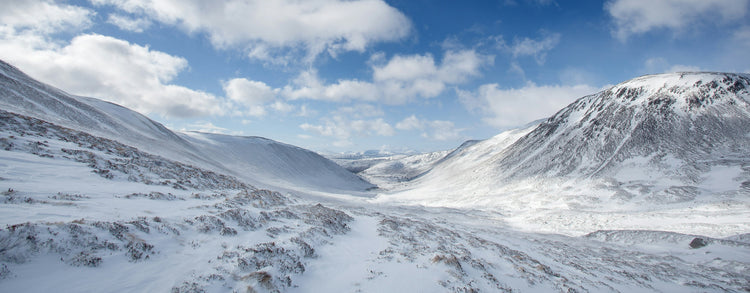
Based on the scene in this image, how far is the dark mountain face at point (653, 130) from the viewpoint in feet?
179

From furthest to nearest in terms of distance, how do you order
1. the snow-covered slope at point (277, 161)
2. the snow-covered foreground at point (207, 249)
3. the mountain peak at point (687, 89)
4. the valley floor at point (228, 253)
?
1. the snow-covered slope at point (277, 161)
2. the mountain peak at point (687, 89)
3. the snow-covered foreground at point (207, 249)
4. the valley floor at point (228, 253)

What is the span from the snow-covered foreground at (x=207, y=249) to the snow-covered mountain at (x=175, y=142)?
669 inches

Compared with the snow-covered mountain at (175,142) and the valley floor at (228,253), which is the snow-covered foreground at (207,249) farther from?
the snow-covered mountain at (175,142)

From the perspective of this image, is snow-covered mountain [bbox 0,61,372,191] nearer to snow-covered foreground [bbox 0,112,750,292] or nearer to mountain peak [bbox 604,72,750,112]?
snow-covered foreground [bbox 0,112,750,292]

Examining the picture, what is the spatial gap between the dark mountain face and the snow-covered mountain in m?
64.3

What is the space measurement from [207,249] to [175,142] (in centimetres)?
6161

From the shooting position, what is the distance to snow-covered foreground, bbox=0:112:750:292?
654cm

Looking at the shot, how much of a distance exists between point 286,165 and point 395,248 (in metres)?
97.5

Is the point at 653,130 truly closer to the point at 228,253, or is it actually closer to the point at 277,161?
the point at 228,253

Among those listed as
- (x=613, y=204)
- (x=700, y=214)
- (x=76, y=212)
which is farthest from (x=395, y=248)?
(x=613, y=204)

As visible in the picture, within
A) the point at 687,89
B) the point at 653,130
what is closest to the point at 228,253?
the point at 653,130

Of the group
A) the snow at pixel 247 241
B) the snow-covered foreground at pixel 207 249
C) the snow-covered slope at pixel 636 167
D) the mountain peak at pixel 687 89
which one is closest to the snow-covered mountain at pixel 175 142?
the snow at pixel 247 241

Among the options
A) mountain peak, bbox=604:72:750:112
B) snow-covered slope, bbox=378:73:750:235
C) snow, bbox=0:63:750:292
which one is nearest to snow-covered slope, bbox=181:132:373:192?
snow-covered slope, bbox=378:73:750:235

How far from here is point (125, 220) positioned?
9180 millimetres
